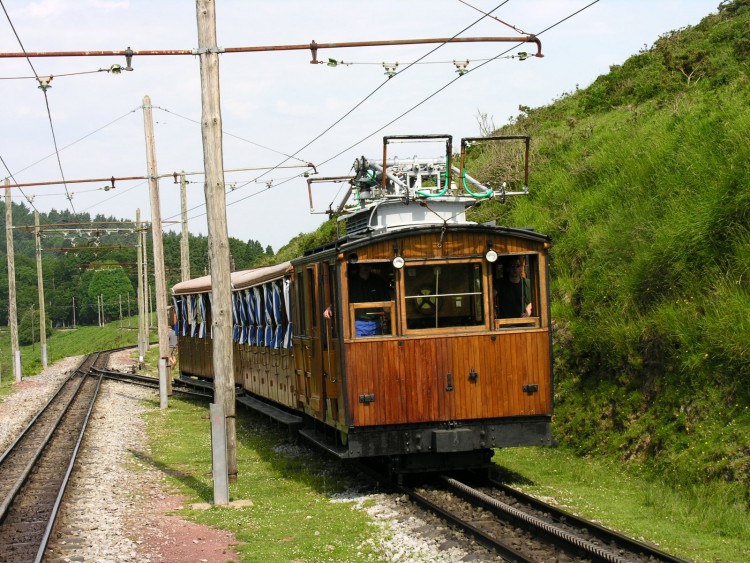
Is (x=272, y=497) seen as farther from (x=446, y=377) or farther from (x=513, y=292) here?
(x=513, y=292)

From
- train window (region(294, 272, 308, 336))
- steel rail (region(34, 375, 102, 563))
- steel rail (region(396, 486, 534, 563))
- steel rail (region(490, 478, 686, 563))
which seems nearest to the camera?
steel rail (region(490, 478, 686, 563))

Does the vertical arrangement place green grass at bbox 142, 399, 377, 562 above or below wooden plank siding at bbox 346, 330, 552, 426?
below

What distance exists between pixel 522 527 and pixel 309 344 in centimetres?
513

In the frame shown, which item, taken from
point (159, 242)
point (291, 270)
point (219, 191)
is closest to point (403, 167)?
point (291, 270)

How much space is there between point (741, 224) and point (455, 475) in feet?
15.9

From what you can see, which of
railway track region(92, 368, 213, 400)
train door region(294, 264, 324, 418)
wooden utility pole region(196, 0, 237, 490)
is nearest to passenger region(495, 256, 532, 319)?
train door region(294, 264, 324, 418)

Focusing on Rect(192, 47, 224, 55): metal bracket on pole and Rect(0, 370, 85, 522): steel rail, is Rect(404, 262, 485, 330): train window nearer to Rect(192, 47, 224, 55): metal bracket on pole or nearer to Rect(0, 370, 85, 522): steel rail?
Rect(192, 47, 224, 55): metal bracket on pole

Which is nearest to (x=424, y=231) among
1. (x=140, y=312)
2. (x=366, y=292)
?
(x=366, y=292)

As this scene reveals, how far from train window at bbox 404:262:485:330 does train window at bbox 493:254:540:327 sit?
11.1 inches

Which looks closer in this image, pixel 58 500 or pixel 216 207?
pixel 58 500

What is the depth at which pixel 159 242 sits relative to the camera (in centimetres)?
2581

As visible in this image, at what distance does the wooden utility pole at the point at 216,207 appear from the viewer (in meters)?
13.2

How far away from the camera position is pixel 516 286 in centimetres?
1248

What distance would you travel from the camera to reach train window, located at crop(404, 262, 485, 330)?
1218cm
